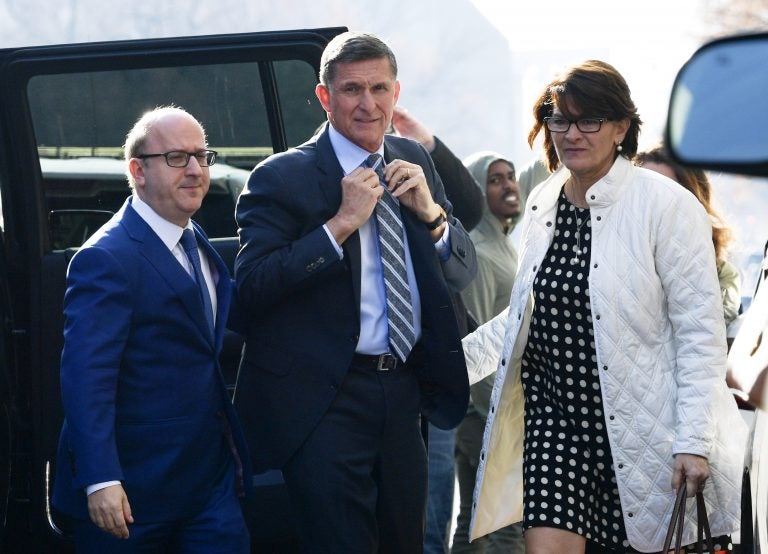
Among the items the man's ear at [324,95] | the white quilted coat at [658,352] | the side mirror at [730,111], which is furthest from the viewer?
the man's ear at [324,95]

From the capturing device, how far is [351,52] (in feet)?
12.9

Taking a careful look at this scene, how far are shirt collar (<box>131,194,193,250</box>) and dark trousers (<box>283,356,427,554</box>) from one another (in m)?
0.63

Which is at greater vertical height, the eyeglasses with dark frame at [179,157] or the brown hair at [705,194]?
the eyeglasses with dark frame at [179,157]

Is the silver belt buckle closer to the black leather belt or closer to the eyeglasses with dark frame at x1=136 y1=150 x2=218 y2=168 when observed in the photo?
the black leather belt

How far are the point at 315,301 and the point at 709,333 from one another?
43.4 inches

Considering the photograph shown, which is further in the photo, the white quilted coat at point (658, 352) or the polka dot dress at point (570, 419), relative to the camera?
the polka dot dress at point (570, 419)

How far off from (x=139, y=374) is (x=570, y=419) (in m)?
1.23

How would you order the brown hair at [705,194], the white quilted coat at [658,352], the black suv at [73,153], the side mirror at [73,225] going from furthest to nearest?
the brown hair at [705,194] → the side mirror at [73,225] → the black suv at [73,153] → the white quilted coat at [658,352]

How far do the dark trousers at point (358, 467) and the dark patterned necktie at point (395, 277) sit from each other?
0.41 feet

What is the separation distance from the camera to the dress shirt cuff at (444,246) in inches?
161

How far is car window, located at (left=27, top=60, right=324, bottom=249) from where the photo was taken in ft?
15.0

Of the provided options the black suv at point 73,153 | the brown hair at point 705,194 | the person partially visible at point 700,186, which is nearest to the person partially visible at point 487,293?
the person partially visible at point 700,186

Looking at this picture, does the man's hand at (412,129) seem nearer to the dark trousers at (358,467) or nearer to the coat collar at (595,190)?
the coat collar at (595,190)

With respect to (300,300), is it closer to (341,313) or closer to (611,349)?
(341,313)
